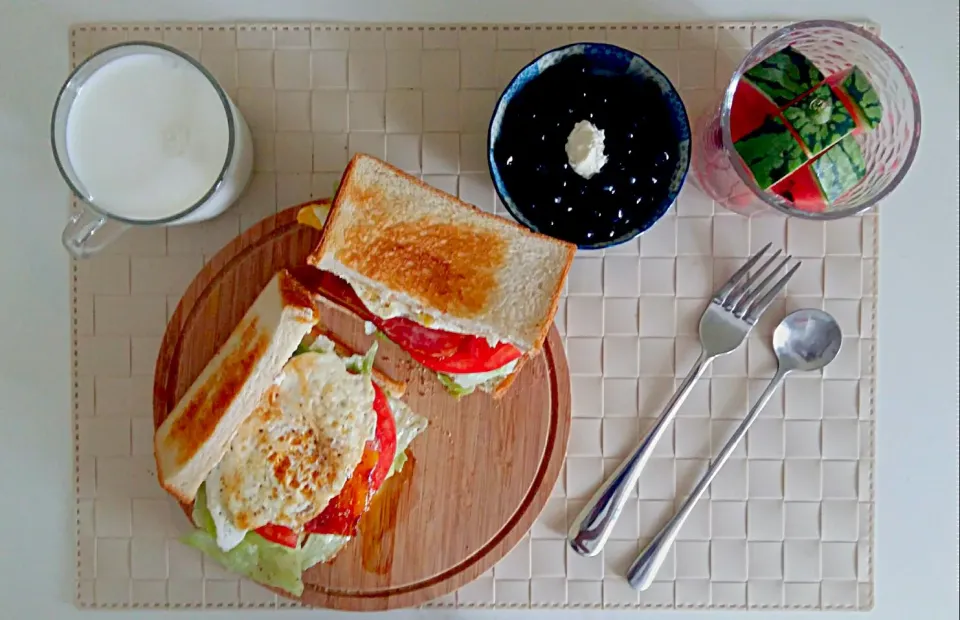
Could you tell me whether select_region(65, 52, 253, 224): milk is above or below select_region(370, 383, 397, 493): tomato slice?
above

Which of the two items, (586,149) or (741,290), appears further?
(741,290)

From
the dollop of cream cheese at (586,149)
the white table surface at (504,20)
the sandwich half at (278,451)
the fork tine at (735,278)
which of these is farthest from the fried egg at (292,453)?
the fork tine at (735,278)

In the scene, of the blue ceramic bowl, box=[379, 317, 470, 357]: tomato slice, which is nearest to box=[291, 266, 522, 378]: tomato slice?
box=[379, 317, 470, 357]: tomato slice

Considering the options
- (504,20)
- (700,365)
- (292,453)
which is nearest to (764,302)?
(700,365)

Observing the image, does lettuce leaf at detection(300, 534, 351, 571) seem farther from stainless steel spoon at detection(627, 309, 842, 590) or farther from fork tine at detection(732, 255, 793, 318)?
fork tine at detection(732, 255, 793, 318)

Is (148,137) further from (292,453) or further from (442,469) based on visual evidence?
(442,469)

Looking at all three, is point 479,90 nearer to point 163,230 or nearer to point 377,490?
point 163,230
